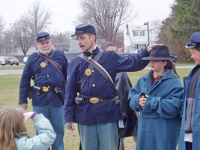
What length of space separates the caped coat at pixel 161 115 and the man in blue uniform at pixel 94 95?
0.32 meters

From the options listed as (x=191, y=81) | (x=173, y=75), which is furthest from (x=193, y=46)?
(x=173, y=75)

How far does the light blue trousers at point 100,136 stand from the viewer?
2943mm

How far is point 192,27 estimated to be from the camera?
30156 millimetres

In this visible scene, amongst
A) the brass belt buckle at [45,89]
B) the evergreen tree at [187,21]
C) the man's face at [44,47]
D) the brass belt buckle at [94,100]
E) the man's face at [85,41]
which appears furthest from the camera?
the evergreen tree at [187,21]

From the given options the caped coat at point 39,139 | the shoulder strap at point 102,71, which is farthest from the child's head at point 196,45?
the caped coat at point 39,139

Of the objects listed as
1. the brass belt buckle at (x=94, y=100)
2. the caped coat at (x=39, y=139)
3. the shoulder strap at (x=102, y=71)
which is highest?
the shoulder strap at (x=102, y=71)

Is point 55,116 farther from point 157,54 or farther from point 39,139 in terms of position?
point 157,54

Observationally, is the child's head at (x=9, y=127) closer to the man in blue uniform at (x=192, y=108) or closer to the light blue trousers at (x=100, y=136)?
the light blue trousers at (x=100, y=136)

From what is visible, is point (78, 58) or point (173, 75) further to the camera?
point (78, 58)

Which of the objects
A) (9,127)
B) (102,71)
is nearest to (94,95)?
(102,71)

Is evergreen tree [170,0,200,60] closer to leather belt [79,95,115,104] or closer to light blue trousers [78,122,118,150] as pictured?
leather belt [79,95,115,104]

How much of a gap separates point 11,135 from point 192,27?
3143 centimetres

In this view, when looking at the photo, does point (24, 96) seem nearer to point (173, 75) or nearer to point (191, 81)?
point (173, 75)

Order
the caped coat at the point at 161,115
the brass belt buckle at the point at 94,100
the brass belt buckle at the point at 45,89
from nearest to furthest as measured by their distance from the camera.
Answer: the caped coat at the point at 161,115 → the brass belt buckle at the point at 94,100 → the brass belt buckle at the point at 45,89
